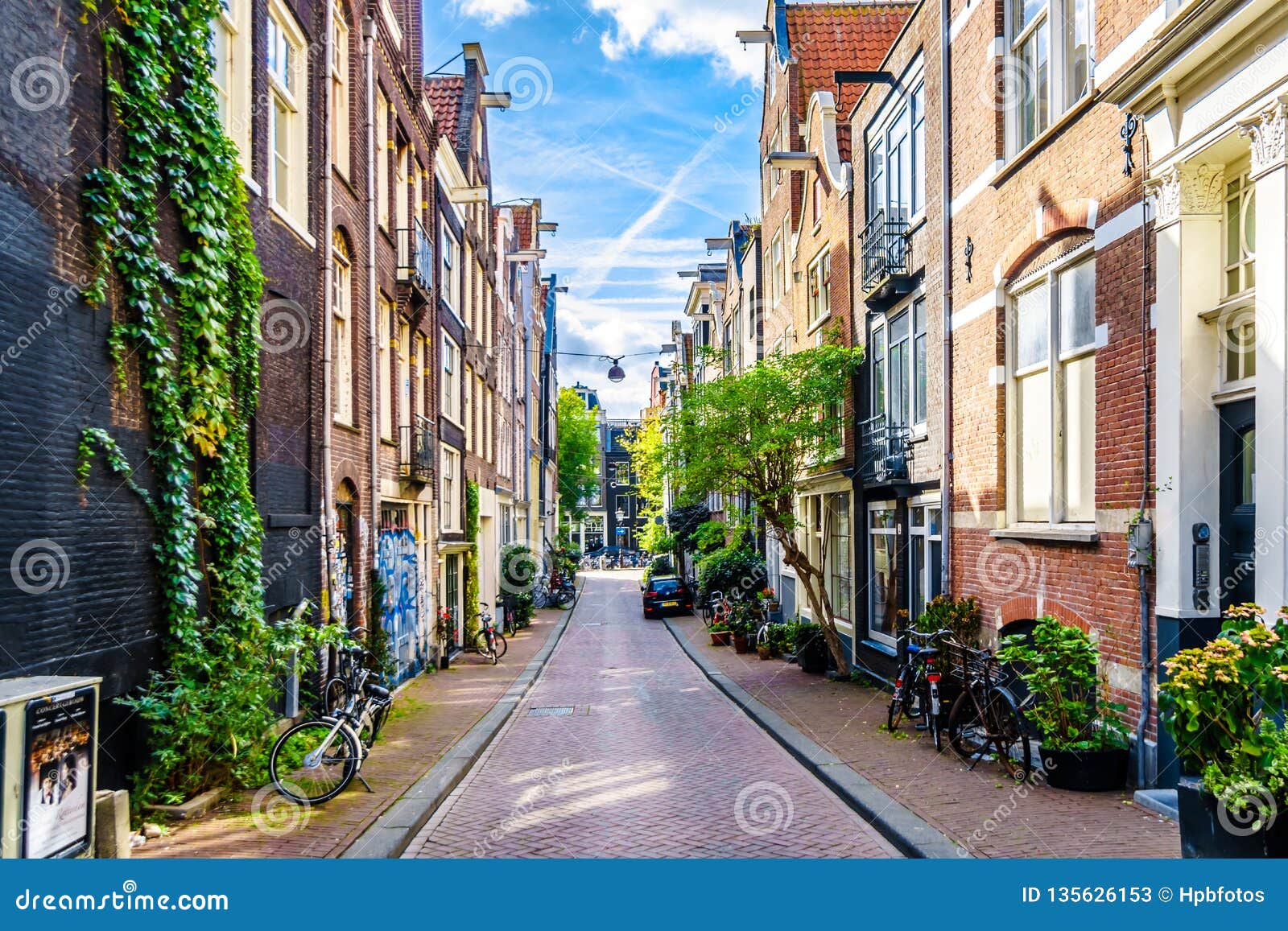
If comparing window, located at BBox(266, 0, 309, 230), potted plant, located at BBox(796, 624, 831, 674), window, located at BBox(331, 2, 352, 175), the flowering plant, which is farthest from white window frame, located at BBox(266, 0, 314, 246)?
potted plant, located at BBox(796, 624, 831, 674)

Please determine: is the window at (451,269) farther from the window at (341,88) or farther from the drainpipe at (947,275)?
the drainpipe at (947,275)

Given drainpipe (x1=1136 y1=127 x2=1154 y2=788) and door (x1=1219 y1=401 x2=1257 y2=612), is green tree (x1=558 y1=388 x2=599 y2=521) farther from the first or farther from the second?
door (x1=1219 y1=401 x2=1257 y2=612)

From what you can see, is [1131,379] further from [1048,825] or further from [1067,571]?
[1048,825]

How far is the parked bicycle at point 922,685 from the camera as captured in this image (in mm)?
10867

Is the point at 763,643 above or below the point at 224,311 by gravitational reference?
below

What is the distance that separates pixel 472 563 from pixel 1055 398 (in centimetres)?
1655

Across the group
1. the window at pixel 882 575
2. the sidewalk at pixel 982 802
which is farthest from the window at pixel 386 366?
the window at pixel 882 575

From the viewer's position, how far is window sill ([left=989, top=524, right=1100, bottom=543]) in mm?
9055

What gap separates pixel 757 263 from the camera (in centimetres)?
2814

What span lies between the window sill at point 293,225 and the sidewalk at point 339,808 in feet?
19.0

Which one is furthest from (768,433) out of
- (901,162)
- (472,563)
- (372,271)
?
(472,563)

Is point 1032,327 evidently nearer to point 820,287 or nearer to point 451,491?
point 820,287

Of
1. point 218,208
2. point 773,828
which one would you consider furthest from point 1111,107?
point 218,208

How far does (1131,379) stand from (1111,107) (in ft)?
7.68
